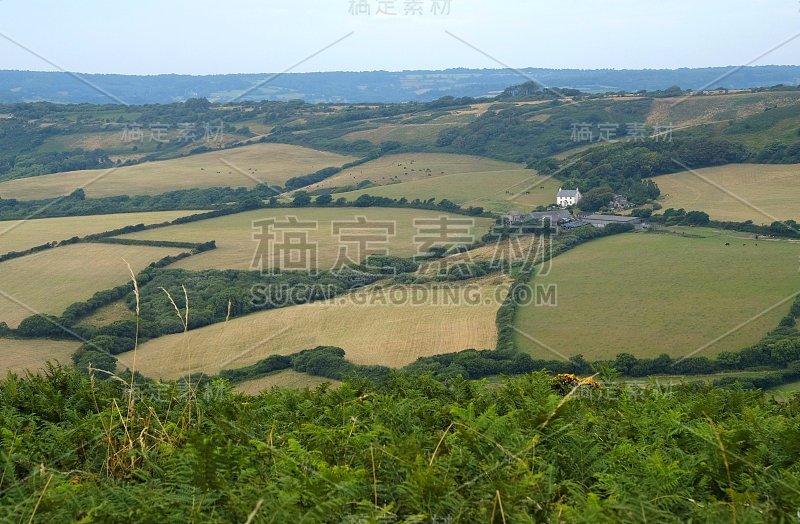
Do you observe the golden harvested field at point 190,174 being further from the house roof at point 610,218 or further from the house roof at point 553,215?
the house roof at point 610,218

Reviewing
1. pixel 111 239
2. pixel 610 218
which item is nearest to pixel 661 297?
pixel 610 218

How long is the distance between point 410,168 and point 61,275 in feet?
135

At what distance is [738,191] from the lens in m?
52.4

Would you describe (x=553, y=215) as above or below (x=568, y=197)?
below

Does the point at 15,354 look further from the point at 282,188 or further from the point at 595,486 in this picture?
the point at 282,188

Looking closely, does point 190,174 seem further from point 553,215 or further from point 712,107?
point 712,107

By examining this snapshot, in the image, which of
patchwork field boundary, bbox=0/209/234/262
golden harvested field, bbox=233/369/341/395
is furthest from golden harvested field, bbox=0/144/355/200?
golden harvested field, bbox=233/369/341/395

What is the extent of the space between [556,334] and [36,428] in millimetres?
22823

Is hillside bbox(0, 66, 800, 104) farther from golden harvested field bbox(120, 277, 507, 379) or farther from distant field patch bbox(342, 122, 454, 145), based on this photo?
golden harvested field bbox(120, 277, 507, 379)

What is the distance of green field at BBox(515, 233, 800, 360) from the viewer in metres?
26.3

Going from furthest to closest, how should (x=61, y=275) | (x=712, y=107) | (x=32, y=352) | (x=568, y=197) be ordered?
(x=712, y=107) → (x=568, y=197) → (x=61, y=275) → (x=32, y=352)

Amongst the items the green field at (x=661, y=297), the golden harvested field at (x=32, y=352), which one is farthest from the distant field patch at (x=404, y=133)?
the golden harvested field at (x=32, y=352)

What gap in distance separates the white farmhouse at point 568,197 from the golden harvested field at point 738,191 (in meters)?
5.91

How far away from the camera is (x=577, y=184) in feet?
195
